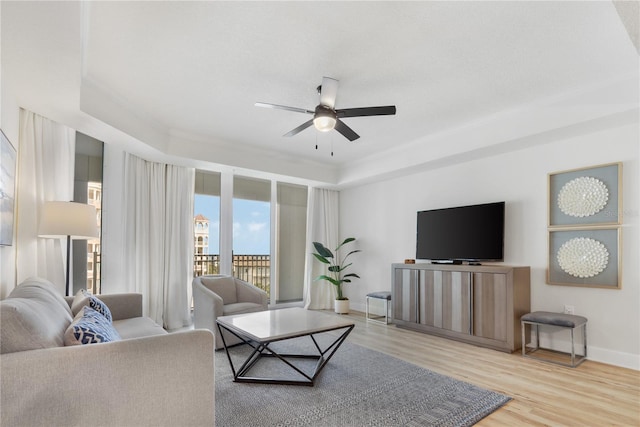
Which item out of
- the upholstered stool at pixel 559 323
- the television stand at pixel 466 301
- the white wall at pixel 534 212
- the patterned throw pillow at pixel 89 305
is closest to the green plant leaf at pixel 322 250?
the white wall at pixel 534 212

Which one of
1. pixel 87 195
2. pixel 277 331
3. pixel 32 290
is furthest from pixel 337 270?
pixel 32 290

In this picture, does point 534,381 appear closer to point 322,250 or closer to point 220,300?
point 220,300

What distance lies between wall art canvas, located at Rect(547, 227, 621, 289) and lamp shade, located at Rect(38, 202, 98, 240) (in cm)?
465

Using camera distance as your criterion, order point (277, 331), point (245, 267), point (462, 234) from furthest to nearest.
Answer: point (245, 267) < point (462, 234) < point (277, 331)

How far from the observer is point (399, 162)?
503 centimetres

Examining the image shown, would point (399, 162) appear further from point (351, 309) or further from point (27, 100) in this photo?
point (27, 100)

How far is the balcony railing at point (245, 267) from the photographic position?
5.20 meters

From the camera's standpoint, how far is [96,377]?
146cm

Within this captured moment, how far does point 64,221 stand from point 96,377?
6.45 feet

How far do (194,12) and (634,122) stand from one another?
392 cm

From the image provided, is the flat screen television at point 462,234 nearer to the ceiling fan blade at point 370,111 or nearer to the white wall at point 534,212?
the white wall at point 534,212

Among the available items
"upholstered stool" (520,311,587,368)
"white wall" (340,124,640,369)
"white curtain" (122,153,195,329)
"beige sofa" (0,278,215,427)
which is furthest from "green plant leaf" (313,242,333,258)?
"beige sofa" (0,278,215,427)

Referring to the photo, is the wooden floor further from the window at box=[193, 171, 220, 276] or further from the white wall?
the window at box=[193, 171, 220, 276]

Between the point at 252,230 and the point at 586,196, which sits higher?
the point at 586,196
